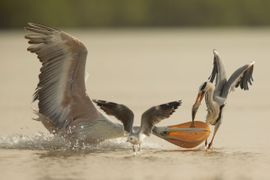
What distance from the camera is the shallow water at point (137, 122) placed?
442 inches

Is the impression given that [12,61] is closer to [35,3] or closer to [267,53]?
[267,53]

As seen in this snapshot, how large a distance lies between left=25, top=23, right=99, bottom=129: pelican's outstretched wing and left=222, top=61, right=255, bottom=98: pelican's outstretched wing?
1473 millimetres

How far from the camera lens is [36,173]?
1099 centimetres

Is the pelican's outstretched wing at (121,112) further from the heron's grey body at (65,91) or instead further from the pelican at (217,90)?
the pelican at (217,90)

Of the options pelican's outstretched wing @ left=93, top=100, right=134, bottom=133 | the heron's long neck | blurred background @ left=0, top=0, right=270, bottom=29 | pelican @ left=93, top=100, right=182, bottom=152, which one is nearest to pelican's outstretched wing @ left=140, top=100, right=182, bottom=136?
pelican @ left=93, top=100, right=182, bottom=152

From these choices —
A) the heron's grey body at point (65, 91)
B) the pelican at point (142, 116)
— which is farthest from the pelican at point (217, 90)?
the heron's grey body at point (65, 91)

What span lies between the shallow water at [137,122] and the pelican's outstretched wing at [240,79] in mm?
634

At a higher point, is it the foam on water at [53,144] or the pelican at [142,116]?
the pelican at [142,116]

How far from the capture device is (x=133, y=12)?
47406 millimetres

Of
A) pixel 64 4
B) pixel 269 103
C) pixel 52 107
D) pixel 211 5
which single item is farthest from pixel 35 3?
pixel 52 107

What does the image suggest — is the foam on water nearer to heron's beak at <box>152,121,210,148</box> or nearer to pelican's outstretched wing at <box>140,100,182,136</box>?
heron's beak at <box>152,121,210,148</box>

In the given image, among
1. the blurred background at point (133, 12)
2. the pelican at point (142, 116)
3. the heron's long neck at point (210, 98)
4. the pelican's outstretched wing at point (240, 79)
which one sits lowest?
the pelican at point (142, 116)

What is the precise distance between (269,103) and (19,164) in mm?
6482

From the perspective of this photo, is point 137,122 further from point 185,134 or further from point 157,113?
point 157,113
